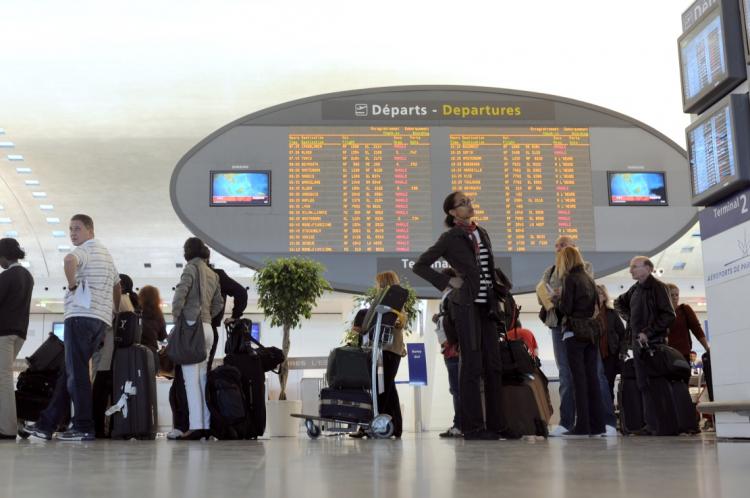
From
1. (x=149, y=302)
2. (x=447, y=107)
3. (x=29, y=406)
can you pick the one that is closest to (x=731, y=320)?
(x=149, y=302)

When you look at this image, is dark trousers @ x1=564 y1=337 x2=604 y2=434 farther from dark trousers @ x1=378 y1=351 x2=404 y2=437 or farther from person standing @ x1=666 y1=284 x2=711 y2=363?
person standing @ x1=666 y1=284 x2=711 y2=363

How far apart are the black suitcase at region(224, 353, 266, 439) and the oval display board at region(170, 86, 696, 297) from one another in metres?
4.17

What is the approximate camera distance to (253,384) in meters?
6.26

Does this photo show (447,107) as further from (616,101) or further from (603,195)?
(616,101)

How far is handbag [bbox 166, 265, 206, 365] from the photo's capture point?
575 cm

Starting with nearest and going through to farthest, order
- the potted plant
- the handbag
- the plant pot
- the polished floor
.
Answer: the polished floor → the handbag → the plant pot → the potted plant

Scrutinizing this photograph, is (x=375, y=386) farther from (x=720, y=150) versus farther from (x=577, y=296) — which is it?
(x=720, y=150)

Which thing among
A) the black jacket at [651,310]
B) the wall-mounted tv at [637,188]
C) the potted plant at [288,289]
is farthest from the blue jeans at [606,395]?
the wall-mounted tv at [637,188]

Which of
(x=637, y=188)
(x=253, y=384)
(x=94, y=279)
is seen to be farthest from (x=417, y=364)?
(x=94, y=279)

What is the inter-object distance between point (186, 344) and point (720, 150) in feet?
11.5

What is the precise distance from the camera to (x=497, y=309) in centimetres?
491

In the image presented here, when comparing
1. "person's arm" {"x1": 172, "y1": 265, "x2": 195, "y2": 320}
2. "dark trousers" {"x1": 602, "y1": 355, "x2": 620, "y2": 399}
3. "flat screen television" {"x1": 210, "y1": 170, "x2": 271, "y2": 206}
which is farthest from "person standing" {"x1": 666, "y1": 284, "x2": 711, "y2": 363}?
"flat screen television" {"x1": 210, "y1": 170, "x2": 271, "y2": 206}

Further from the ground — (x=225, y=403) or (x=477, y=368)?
(x=477, y=368)

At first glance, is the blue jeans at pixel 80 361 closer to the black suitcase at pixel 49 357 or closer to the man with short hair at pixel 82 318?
the man with short hair at pixel 82 318
